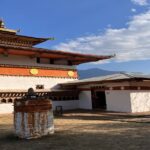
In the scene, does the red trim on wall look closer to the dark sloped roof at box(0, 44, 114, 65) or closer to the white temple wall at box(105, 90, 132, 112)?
the dark sloped roof at box(0, 44, 114, 65)

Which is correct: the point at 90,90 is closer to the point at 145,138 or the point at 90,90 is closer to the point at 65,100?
the point at 65,100

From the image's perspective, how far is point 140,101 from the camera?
74.5 ft

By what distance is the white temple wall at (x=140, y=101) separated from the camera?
22234mm

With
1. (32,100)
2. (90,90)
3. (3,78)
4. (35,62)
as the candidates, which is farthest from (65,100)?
(32,100)

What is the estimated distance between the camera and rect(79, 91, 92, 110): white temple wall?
2710cm

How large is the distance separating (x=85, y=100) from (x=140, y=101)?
6.65 meters

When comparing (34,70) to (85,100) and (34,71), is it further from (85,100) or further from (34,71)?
(85,100)

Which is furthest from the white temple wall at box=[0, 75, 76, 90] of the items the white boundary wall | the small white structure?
the small white structure

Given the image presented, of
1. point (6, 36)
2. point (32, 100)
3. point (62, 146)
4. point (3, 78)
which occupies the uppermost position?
point (6, 36)

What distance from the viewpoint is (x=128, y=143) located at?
9234 mm

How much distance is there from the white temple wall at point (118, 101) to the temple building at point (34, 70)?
5.00 meters

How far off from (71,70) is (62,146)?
2084cm

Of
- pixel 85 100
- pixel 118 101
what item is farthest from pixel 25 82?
pixel 118 101

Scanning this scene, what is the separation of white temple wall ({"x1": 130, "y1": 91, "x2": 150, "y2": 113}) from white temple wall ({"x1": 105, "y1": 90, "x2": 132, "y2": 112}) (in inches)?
13.7
